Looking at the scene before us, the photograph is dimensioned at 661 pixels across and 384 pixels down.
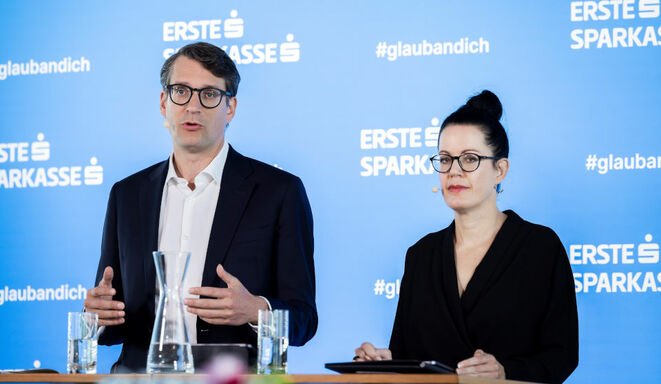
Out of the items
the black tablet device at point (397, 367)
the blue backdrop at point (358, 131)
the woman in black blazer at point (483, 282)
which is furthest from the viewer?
the blue backdrop at point (358, 131)

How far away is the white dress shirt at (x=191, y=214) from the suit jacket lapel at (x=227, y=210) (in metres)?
0.04

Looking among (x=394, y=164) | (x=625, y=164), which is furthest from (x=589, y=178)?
(x=394, y=164)

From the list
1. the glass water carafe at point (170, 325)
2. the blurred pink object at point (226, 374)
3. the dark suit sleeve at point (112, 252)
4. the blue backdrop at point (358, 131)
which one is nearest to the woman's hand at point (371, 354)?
the glass water carafe at point (170, 325)

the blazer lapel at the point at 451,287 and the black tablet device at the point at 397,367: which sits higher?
the blazer lapel at the point at 451,287

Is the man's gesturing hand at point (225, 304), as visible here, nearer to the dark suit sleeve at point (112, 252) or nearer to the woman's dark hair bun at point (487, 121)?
the dark suit sleeve at point (112, 252)

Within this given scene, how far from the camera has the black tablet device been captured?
87.5 inches

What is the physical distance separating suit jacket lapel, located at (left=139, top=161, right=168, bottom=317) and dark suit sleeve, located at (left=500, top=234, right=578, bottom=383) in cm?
118

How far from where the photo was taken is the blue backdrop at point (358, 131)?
162 inches

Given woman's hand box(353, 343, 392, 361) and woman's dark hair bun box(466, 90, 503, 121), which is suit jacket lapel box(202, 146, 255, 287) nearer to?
woman's hand box(353, 343, 392, 361)

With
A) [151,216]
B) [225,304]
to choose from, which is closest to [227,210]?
[151,216]

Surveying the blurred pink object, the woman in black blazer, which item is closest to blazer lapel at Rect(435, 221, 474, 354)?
the woman in black blazer

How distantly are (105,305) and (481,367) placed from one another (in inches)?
43.3

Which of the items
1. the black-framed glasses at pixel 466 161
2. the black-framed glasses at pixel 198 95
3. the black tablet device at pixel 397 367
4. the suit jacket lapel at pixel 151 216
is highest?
the black-framed glasses at pixel 198 95

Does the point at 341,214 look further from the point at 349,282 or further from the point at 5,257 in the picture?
the point at 5,257
